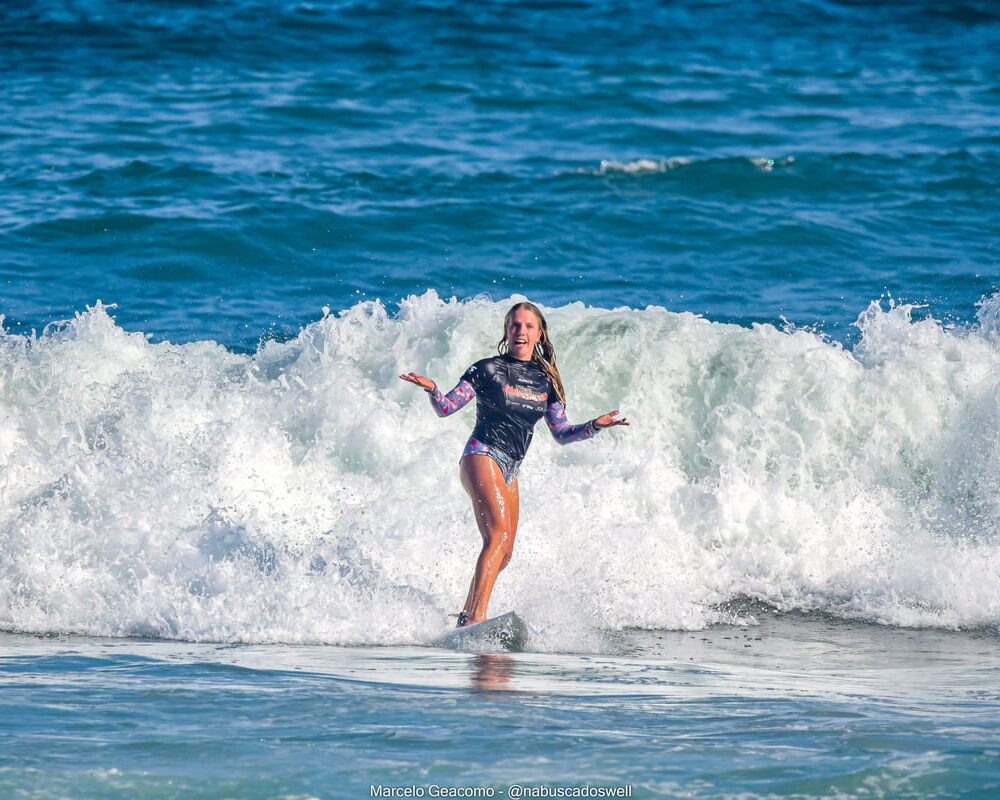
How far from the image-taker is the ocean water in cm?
480

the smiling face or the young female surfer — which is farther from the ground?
the smiling face

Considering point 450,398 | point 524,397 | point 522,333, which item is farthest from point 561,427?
point 450,398

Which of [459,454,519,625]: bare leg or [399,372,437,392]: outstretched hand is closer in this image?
[399,372,437,392]: outstretched hand

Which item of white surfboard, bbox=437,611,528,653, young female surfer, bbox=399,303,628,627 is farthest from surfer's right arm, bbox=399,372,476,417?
white surfboard, bbox=437,611,528,653

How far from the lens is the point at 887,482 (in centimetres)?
949

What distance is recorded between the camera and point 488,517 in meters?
7.01

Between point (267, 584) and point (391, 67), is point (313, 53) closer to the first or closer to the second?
point (391, 67)

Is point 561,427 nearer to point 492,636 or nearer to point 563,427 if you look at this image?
point 563,427

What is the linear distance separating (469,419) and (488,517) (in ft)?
9.99

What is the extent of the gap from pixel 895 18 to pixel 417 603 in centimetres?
1950

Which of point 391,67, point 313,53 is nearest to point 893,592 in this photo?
point 391,67

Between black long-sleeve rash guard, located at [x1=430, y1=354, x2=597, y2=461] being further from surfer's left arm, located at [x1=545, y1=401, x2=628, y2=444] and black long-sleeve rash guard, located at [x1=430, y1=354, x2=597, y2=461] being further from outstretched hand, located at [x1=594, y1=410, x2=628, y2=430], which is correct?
outstretched hand, located at [x1=594, y1=410, x2=628, y2=430]

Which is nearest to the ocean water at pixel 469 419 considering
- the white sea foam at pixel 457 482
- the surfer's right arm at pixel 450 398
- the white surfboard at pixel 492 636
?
the white sea foam at pixel 457 482

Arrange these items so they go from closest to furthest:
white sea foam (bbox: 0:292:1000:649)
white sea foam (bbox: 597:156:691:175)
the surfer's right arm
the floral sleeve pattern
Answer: the surfer's right arm, the floral sleeve pattern, white sea foam (bbox: 0:292:1000:649), white sea foam (bbox: 597:156:691:175)
